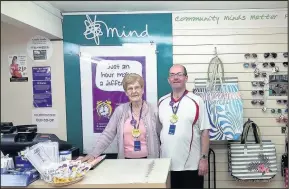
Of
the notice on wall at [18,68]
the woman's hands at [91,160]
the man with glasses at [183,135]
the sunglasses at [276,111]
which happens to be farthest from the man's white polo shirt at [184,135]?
the notice on wall at [18,68]

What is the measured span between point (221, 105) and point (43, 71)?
2.08 metres

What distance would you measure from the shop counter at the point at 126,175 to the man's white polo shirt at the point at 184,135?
1.86 ft

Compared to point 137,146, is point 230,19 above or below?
above

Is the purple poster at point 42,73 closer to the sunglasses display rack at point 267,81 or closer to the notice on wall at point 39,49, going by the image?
the notice on wall at point 39,49

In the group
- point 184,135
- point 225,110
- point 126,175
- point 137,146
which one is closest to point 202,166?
point 184,135

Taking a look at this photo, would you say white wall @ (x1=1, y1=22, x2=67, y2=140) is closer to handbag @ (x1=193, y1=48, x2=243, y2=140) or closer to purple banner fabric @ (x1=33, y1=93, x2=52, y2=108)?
purple banner fabric @ (x1=33, y1=93, x2=52, y2=108)

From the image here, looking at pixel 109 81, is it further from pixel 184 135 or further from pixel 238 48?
pixel 238 48

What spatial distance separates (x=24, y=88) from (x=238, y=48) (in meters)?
2.54

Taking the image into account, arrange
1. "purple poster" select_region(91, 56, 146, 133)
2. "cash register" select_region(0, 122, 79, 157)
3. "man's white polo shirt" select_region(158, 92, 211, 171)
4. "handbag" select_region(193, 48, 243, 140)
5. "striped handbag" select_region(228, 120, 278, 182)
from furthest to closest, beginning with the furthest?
"purple poster" select_region(91, 56, 146, 133) < "striped handbag" select_region(228, 120, 278, 182) < "handbag" select_region(193, 48, 243, 140) < "man's white polo shirt" select_region(158, 92, 211, 171) < "cash register" select_region(0, 122, 79, 157)

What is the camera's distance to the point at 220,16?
12.0 feet

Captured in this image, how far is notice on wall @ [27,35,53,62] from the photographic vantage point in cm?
375

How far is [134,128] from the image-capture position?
2.71 m

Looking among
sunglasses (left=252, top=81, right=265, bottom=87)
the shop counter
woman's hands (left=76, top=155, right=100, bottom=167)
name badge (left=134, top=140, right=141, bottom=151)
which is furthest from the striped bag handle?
woman's hands (left=76, top=155, right=100, bottom=167)

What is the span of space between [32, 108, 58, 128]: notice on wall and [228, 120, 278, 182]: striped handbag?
2.07m
